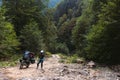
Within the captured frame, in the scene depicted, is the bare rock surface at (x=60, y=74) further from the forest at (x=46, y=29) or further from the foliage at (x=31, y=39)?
the foliage at (x=31, y=39)

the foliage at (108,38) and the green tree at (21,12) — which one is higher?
the green tree at (21,12)

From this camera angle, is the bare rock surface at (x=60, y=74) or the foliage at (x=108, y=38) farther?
the foliage at (x=108, y=38)

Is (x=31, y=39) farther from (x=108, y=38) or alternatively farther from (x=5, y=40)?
(x=108, y=38)

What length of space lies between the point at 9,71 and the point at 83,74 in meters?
6.01

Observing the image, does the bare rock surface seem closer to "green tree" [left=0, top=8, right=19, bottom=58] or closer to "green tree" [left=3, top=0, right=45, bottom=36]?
"green tree" [left=0, top=8, right=19, bottom=58]

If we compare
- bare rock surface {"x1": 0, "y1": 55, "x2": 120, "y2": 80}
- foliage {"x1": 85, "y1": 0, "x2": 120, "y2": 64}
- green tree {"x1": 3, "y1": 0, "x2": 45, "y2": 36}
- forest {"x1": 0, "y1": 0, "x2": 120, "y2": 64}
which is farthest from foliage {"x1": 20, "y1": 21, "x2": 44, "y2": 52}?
bare rock surface {"x1": 0, "y1": 55, "x2": 120, "y2": 80}

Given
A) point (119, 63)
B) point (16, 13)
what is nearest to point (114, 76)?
point (119, 63)

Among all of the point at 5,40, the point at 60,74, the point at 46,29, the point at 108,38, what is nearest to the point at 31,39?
the point at 5,40

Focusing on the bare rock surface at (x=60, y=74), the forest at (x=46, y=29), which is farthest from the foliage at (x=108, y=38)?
the bare rock surface at (x=60, y=74)

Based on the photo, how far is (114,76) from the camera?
75.7 feet

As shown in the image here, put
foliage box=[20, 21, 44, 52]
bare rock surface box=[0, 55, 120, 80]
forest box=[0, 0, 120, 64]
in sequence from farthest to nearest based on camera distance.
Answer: foliage box=[20, 21, 44, 52] → forest box=[0, 0, 120, 64] → bare rock surface box=[0, 55, 120, 80]

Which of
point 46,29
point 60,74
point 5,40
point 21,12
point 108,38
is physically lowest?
point 60,74

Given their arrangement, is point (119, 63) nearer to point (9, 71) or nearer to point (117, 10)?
point (117, 10)

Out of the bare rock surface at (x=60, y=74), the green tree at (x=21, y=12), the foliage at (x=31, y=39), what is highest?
the green tree at (x=21, y=12)
